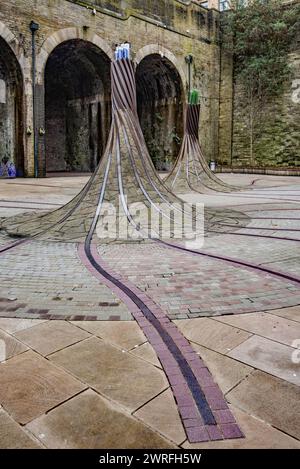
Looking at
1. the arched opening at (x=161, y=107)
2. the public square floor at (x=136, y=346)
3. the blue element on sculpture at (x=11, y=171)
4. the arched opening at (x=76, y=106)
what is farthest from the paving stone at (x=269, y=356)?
the arched opening at (x=161, y=107)

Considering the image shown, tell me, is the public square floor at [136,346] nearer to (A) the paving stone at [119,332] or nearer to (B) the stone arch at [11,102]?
(A) the paving stone at [119,332]

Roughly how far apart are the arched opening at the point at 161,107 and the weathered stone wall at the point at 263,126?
331cm

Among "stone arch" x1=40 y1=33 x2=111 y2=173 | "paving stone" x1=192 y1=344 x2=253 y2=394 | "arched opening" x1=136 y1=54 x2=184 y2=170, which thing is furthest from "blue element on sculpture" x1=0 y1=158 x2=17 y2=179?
"paving stone" x1=192 y1=344 x2=253 y2=394

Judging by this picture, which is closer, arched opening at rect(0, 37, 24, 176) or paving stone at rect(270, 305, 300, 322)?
paving stone at rect(270, 305, 300, 322)

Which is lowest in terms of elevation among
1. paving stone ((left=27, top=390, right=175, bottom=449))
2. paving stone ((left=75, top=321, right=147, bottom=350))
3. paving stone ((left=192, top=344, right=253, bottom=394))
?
paving stone ((left=27, top=390, right=175, bottom=449))

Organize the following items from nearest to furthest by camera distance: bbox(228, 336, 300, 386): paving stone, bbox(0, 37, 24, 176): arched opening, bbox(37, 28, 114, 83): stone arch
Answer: bbox(228, 336, 300, 386): paving stone → bbox(0, 37, 24, 176): arched opening → bbox(37, 28, 114, 83): stone arch

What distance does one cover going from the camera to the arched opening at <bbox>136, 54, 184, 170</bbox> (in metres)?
22.0

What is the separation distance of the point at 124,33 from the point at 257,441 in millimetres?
20133

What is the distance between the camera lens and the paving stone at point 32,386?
71.3 inches

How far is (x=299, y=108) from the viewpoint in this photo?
21734mm

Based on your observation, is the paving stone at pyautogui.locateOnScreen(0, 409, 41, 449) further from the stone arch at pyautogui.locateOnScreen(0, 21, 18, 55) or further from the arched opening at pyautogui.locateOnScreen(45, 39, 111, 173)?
the arched opening at pyautogui.locateOnScreen(45, 39, 111, 173)

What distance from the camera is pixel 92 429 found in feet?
5.47

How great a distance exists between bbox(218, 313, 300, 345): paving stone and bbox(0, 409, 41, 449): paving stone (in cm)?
148

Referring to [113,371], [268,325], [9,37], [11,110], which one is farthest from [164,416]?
[11,110]
